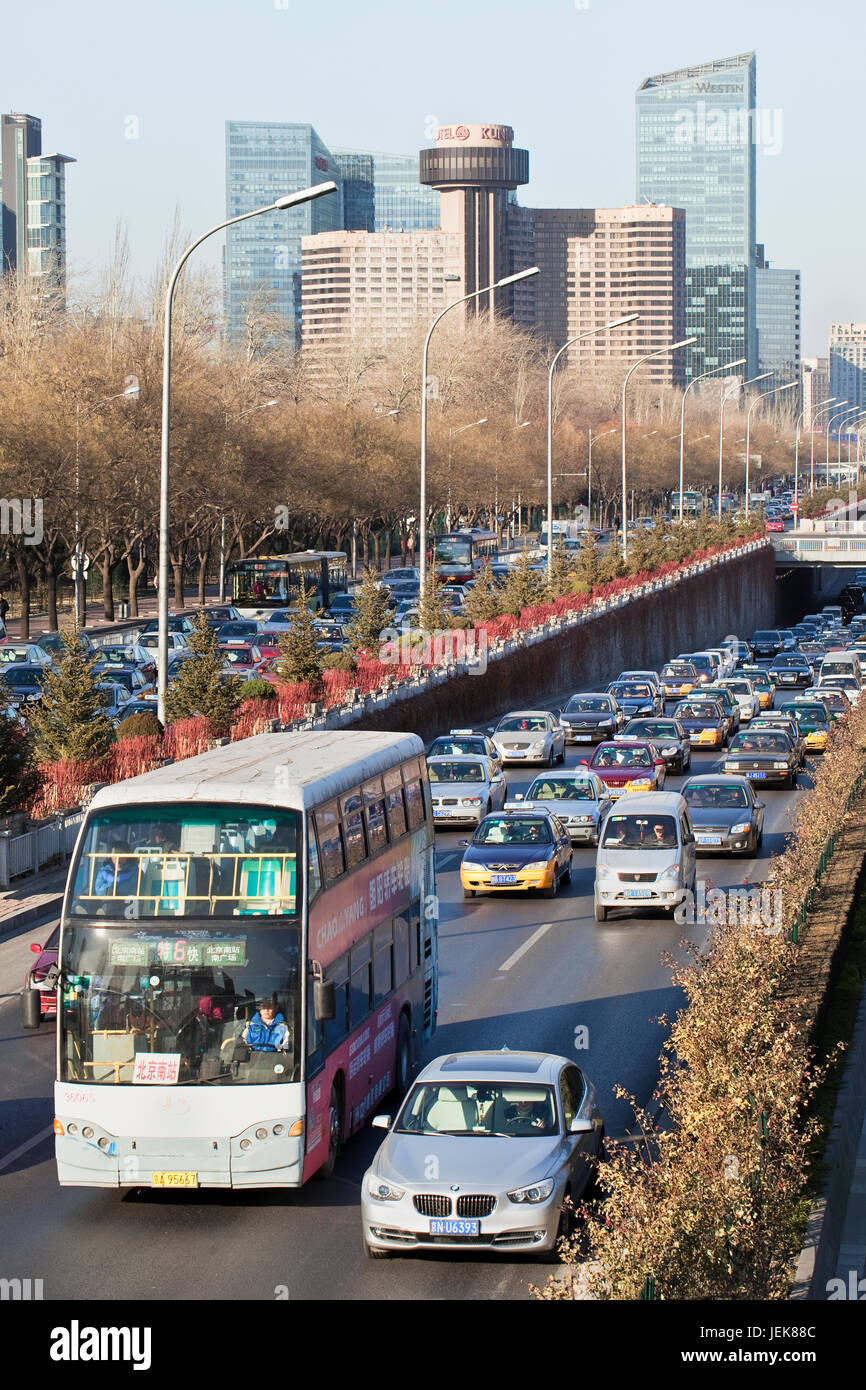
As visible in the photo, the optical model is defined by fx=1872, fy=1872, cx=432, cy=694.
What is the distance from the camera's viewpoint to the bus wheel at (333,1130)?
13992 mm

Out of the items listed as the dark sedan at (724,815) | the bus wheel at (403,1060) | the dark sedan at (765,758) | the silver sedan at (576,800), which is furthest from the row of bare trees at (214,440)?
the bus wheel at (403,1060)

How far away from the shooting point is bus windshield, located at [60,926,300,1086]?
1309 centimetres

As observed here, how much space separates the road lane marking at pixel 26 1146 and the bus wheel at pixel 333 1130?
2.63 m

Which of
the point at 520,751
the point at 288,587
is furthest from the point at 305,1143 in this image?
the point at 288,587

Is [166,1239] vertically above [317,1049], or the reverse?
[317,1049]

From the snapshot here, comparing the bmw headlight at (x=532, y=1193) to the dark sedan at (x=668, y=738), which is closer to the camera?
the bmw headlight at (x=532, y=1193)

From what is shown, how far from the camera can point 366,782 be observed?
16141 mm

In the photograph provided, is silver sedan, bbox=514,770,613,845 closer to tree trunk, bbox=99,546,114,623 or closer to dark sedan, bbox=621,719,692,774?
dark sedan, bbox=621,719,692,774

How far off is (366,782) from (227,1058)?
358cm

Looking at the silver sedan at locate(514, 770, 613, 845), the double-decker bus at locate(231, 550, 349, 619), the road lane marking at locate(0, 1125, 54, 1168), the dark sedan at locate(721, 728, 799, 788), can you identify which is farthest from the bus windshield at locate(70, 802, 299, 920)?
the double-decker bus at locate(231, 550, 349, 619)

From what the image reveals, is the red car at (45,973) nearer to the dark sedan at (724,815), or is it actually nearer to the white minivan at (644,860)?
the white minivan at (644,860)

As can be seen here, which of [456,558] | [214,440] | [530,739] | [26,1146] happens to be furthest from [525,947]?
[456,558]

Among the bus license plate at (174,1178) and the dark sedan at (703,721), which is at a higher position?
the bus license plate at (174,1178)

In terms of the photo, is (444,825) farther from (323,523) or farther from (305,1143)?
(323,523)
